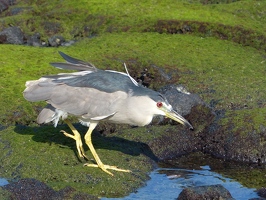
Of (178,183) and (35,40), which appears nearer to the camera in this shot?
(178,183)

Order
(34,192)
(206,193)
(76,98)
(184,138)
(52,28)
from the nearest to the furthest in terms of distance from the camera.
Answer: (34,192) → (206,193) → (76,98) → (184,138) → (52,28)

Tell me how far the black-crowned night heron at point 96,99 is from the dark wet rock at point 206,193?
4.21ft

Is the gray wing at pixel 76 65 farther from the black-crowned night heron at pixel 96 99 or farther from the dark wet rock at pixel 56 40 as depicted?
the dark wet rock at pixel 56 40

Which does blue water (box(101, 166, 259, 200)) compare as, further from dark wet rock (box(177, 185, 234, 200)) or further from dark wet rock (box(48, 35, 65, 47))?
dark wet rock (box(48, 35, 65, 47))

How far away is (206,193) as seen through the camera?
10.3 meters

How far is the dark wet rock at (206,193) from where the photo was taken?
1023 centimetres

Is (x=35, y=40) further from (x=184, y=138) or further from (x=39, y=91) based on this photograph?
(x=39, y=91)

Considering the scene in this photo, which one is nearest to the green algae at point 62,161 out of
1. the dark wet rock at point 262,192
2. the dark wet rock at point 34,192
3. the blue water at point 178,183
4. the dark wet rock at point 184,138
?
the blue water at point 178,183

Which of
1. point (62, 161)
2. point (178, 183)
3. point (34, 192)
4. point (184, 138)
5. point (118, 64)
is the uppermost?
point (118, 64)

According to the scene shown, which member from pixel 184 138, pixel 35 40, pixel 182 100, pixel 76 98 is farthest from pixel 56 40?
pixel 76 98

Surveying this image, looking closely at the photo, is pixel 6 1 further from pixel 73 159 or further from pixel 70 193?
pixel 70 193

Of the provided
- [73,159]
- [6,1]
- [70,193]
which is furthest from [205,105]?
[6,1]

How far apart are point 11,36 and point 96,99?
8845 mm

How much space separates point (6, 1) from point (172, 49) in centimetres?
956
